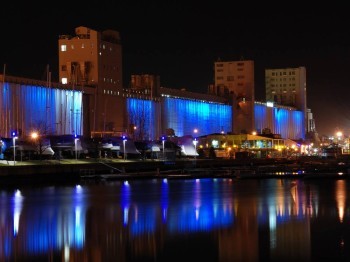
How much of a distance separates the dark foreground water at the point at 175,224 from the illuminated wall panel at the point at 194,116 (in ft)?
193

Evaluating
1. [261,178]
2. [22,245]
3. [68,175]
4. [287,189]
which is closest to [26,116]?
[68,175]

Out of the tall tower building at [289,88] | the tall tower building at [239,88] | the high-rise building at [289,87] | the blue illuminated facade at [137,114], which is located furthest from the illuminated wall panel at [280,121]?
the high-rise building at [289,87]

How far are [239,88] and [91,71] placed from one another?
5439 cm

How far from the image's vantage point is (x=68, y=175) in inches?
2137

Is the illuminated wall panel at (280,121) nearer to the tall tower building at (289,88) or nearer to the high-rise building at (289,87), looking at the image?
the tall tower building at (289,88)

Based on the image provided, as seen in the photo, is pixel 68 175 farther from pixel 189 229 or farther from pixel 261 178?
pixel 189 229

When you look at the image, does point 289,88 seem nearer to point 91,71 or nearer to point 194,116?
point 194,116

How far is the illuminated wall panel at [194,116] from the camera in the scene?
340ft

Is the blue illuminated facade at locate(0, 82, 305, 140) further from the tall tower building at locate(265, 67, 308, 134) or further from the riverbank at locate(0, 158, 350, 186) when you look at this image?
the tall tower building at locate(265, 67, 308, 134)

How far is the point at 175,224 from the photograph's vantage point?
27.0 m

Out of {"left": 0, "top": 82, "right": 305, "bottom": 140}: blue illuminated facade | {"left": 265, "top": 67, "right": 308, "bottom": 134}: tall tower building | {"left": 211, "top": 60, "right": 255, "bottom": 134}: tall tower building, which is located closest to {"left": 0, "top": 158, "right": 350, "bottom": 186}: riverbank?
{"left": 0, "top": 82, "right": 305, "bottom": 140}: blue illuminated facade

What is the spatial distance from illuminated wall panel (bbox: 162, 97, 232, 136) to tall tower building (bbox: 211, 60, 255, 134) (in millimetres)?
2523

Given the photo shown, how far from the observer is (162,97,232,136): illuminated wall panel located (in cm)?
10356

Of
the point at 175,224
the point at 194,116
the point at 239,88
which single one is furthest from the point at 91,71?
the point at 175,224
